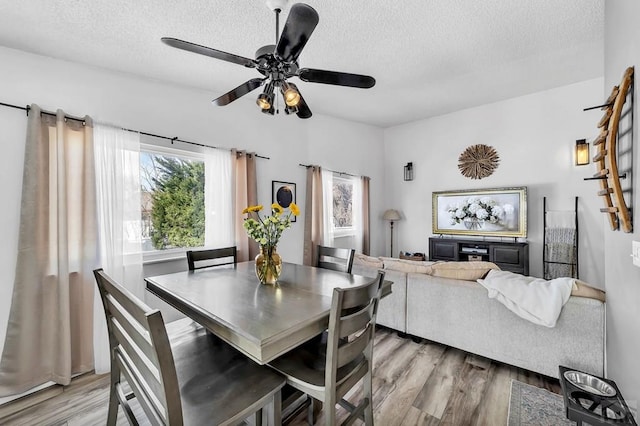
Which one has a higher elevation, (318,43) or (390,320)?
(318,43)

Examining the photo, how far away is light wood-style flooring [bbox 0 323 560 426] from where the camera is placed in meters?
1.73

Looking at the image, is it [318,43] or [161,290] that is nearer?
[161,290]

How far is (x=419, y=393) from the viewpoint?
1.93m

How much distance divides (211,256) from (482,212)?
13.2ft

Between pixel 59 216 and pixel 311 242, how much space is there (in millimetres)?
2643

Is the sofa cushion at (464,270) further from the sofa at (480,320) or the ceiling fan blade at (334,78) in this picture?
the ceiling fan blade at (334,78)

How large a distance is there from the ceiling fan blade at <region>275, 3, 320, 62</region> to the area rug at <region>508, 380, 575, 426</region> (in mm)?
2524

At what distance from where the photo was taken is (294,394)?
1452mm

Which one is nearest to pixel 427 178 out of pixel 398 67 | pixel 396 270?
pixel 398 67

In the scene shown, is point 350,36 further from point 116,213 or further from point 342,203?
point 342,203

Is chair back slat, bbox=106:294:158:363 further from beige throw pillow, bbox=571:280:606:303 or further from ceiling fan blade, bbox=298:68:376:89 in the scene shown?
beige throw pillow, bbox=571:280:606:303

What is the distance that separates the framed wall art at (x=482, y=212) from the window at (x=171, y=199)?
12.4 feet

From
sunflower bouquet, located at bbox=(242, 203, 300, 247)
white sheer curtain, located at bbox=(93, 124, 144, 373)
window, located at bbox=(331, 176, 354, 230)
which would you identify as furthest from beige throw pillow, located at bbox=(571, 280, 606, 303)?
white sheer curtain, located at bbox=(93, 124, 144, 373)

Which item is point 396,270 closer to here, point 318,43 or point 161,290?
point 161,290
